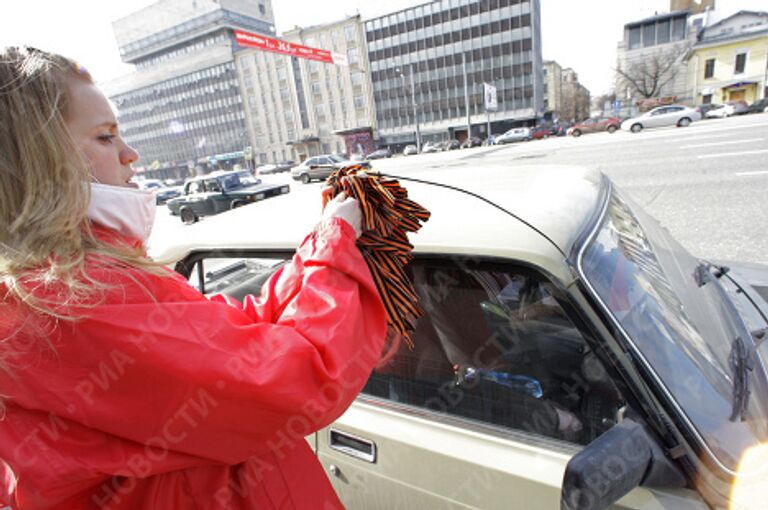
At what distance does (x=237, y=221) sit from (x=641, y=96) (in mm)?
58664

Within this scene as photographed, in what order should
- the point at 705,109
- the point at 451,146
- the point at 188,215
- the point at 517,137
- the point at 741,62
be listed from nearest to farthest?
the point at 188,215
the point at 705,109
the point at 517,137
the point at 741,62
the point at 451,146

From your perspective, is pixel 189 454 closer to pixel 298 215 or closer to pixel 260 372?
pixel 260 372

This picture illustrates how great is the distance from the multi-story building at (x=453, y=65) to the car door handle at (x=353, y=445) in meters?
55.2

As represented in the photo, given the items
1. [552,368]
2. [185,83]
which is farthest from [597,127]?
[185,83]

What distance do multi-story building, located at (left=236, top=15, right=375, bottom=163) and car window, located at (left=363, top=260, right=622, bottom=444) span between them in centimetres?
5954

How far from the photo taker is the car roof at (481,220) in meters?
1.20

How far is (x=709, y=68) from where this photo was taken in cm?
4212

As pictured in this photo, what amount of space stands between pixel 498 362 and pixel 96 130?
137 cm

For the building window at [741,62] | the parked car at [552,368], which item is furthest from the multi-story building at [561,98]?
the parked car at [552,368]

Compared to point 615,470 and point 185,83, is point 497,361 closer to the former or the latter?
point 615,470

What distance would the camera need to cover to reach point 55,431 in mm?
713

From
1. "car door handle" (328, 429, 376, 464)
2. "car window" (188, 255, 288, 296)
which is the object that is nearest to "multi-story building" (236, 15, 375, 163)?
"car window" (188, 255, 288, 296)

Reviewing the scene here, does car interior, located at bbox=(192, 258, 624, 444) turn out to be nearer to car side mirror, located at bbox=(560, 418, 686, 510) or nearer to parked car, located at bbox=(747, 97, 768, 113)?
car side mirror, located at bbox=(560, 418, 686, 510)

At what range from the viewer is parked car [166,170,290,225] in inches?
600
